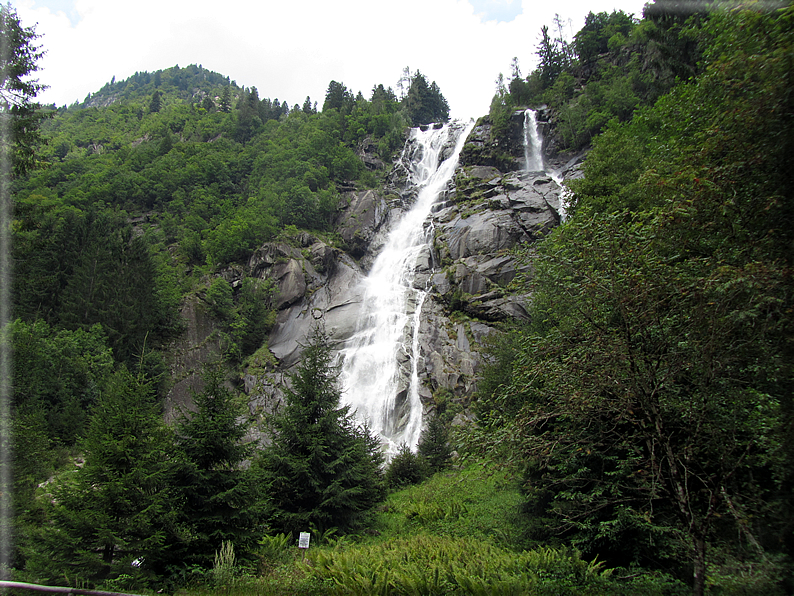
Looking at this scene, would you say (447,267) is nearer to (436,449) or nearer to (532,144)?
(436,449)

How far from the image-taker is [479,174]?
44.4m

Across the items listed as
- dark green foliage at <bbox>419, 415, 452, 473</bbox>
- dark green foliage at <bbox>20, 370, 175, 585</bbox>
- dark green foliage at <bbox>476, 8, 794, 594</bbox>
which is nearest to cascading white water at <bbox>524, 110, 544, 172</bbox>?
dark green foliage at <bbox>419, 415, 452, 473</bbox>

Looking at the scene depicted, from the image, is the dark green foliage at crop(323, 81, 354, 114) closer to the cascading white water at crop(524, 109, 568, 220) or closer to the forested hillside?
the cascading white water at crop(524, 109, 568, 220)

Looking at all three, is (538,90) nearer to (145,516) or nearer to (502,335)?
(502,335)

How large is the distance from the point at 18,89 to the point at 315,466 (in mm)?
15361

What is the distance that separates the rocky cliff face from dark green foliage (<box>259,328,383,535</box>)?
36.9 feet

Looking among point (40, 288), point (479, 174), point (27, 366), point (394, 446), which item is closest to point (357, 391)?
point (394, 446)

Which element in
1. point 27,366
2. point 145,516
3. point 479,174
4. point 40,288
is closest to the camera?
point 145,516

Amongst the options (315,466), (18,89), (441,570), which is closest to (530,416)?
(441,570)

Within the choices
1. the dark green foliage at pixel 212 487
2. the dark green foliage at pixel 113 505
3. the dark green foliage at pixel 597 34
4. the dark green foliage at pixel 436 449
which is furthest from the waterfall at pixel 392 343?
the dark green foliage at pixel 597 34

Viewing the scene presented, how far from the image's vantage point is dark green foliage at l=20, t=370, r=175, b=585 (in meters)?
7.54

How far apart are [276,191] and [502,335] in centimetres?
3891

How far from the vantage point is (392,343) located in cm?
3047

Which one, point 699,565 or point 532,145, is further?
point 532,145
